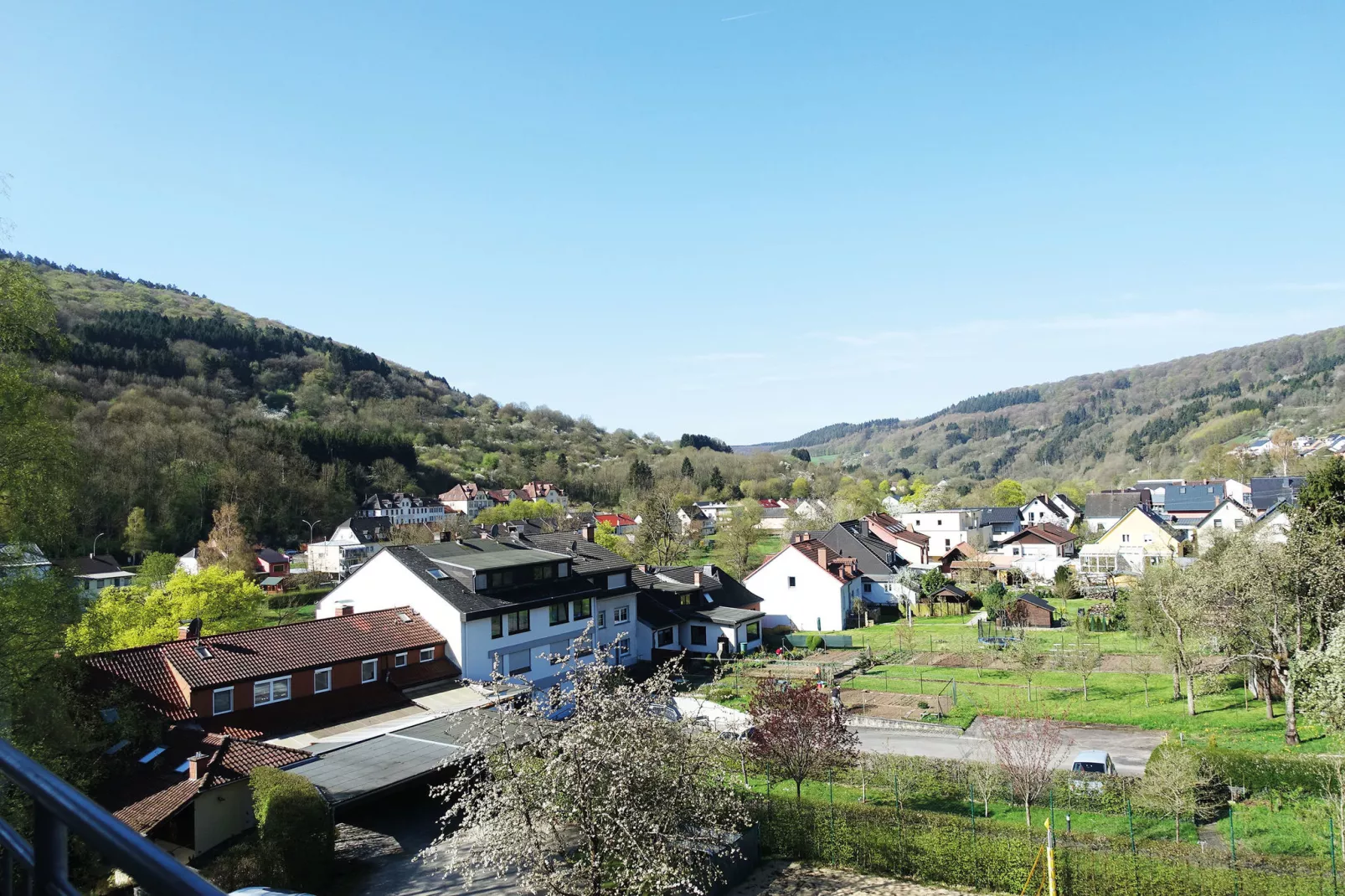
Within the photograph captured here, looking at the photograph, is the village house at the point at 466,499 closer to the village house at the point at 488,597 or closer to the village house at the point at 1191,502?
the village house at the point at 488,597

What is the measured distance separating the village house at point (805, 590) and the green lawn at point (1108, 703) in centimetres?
1136

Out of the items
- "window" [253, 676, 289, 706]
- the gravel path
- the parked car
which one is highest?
"window" [253, 676, 289, 706]

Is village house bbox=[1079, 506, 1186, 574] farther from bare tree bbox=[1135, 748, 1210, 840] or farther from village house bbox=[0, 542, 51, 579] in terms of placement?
village house bbox=[0, 542, 51, 579]

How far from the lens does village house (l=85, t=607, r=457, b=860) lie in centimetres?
2028

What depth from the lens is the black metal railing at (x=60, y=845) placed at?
5.10 feet

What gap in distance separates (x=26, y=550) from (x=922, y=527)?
86.9 metres

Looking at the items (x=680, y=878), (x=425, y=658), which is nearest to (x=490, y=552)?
(x=425, y=658)

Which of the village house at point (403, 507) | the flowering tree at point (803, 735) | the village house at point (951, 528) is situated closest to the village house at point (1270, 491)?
the village house at point (951, 528)

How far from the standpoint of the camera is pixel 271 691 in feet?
89.8

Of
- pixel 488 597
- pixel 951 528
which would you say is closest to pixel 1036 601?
pixel 488 597

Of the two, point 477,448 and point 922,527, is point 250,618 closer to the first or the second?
point 922,527

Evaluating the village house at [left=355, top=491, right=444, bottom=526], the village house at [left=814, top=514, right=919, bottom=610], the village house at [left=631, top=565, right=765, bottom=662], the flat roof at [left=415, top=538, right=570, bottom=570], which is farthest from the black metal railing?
the village house at [left=355, top=491, right=444, bottom=526]

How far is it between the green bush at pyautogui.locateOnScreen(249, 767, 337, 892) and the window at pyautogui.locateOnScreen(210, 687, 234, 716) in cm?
787

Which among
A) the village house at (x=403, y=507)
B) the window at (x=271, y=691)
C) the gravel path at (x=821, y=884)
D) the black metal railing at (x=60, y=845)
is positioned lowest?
the gravel path at (x=821, y=884)
